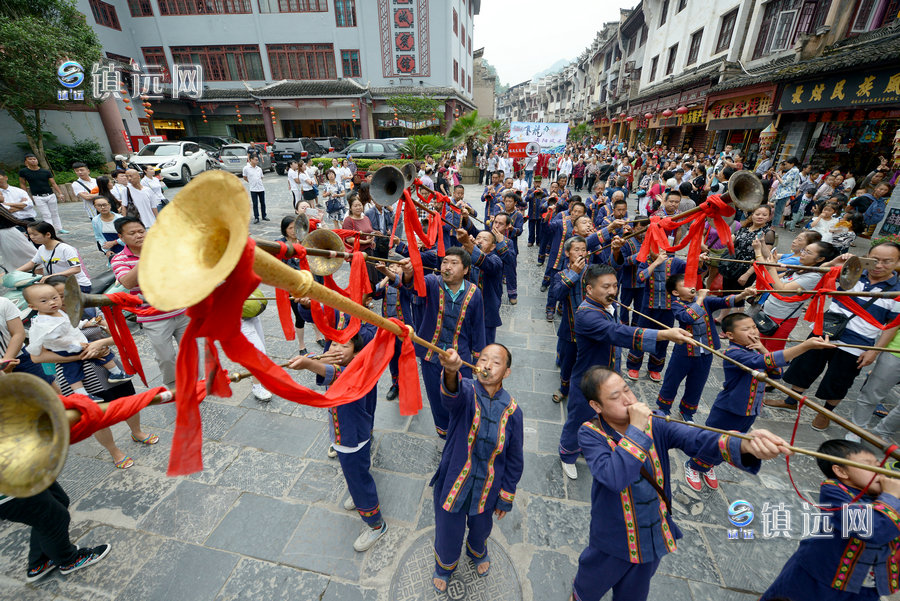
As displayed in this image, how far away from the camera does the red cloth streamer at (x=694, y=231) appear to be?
382cm

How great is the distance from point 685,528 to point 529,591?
4.94ft

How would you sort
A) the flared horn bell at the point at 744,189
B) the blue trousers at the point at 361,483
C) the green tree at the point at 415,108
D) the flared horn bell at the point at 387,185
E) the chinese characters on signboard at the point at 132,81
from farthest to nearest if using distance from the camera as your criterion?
the green tree at the point at 415,108
the chinese characters on signboard at the point at 132,81
the flared horn bell at the point at 387,185
the flared horn bell at the point at 744,189
the blue trousers at the point at 361,483

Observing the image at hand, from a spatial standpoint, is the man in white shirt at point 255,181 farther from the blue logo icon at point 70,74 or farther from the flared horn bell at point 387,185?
the blue logo icon at point 70,74

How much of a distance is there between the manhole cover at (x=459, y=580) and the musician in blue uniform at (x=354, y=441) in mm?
373

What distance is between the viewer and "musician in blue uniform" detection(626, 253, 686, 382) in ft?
16.2

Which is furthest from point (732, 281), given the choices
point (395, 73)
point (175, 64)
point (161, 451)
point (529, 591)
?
point (175, 64)

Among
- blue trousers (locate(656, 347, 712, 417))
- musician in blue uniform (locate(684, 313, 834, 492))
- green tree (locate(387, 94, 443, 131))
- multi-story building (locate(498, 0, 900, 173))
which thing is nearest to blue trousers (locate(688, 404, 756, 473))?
musician in blue uniform (locate(684, 313, 834, 492))

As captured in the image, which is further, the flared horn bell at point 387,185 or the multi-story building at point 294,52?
the multi-story building at point 294,52

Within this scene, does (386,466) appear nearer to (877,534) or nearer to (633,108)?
(877,534)

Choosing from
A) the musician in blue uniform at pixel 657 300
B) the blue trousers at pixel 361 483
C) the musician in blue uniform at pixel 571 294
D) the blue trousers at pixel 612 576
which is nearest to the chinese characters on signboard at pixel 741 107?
the musician in blue uniform at pixel 657 300

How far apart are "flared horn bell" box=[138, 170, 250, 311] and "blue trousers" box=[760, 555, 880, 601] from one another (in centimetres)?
348

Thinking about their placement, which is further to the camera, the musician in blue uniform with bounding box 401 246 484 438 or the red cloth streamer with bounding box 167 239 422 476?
the musician in blue uniform with bounding box 401 246 484 438

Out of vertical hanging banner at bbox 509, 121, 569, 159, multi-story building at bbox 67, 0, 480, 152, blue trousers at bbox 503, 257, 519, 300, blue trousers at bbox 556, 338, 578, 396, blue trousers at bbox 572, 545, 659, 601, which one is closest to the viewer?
blue trousers at bbox 572, 545, 659, 601

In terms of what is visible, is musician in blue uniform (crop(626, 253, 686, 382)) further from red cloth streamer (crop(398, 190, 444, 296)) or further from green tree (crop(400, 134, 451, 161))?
green tree (crop(400, 134, 451, 161))
